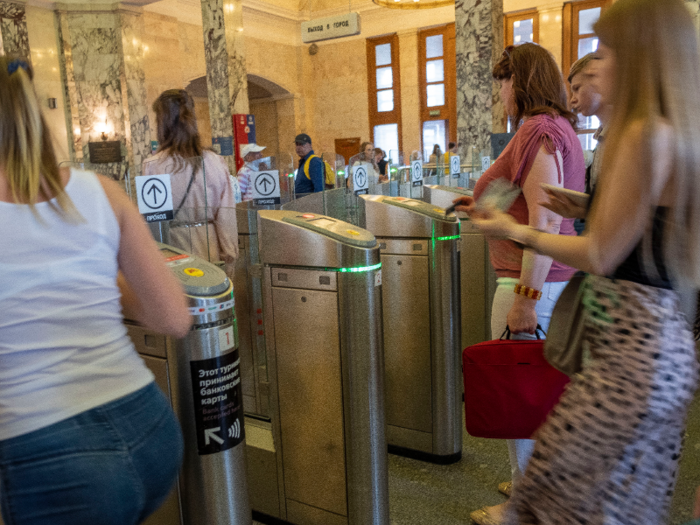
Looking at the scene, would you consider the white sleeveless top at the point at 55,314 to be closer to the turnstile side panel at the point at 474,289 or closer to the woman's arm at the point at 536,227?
the woman's arm at the point at 536,227

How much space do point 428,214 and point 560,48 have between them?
38.4 feet

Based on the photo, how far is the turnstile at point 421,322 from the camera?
261cm

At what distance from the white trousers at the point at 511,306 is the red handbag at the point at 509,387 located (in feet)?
1.03

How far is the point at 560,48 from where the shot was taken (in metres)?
12.9

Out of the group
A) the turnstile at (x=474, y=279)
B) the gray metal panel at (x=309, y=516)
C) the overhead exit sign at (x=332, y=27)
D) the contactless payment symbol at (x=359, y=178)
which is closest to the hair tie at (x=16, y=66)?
the gray metal panel at (x=309, y=516)

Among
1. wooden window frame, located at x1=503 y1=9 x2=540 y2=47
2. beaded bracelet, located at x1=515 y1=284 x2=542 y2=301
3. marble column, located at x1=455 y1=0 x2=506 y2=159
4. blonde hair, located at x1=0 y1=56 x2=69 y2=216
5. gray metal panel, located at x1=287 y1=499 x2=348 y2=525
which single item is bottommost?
gray metal panel, located at x1=287 y1=499 x2=348 y2=525

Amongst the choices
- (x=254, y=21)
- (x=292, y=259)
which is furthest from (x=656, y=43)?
(x=254, y=21)

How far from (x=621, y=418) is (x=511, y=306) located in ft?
2.90

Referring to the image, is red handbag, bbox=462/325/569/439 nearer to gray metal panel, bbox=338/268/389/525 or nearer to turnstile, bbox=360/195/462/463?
gray metal panel, bbox=338/268/389/525

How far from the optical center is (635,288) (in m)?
1.08

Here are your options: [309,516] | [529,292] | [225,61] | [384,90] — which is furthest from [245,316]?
[384,90]

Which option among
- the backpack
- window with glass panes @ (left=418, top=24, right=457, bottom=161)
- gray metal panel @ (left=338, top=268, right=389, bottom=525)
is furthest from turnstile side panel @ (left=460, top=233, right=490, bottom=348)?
window with glass panes @ (left=418, top=24, right=457, bottom=161)

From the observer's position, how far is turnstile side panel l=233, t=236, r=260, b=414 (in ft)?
8.07

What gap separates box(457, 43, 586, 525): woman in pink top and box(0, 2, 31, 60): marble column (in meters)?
9.60
